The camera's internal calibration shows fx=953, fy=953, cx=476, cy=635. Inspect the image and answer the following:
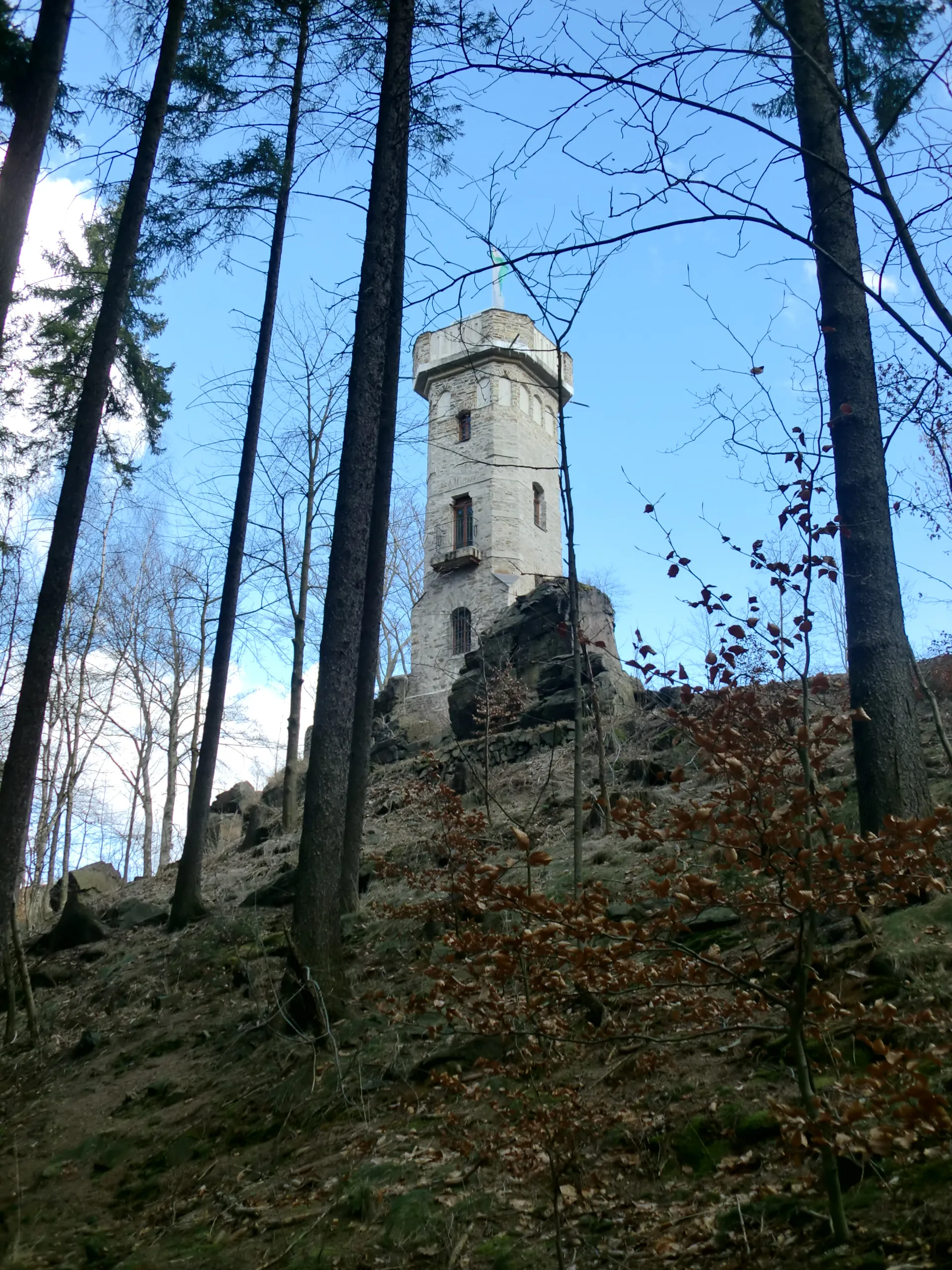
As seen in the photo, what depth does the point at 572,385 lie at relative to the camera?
33844mm

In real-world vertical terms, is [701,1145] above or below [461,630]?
below

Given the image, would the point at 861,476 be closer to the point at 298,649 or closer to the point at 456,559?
the point at 298,649

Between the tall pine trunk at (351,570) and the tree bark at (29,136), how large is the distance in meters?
3.44

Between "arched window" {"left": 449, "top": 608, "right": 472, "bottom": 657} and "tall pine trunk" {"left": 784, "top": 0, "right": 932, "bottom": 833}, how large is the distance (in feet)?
71.8

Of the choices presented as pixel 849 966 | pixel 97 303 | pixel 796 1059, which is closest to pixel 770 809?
pixel 796 1059

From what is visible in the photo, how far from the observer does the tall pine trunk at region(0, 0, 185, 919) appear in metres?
8.75

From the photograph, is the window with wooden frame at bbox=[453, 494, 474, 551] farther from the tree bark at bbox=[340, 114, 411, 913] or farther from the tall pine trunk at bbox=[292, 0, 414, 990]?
the tall pine trunk at bbox=[292, 0, 414, 990]

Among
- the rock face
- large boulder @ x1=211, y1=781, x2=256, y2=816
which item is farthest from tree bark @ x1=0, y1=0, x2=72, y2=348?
large boulder @ x1=211, y1=781, x2=256, y2=816

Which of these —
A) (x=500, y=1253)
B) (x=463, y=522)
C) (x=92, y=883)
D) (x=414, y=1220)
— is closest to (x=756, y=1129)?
(x=500, y=1253)

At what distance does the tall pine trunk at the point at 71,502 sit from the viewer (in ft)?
28.7

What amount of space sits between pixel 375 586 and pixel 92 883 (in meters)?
10.6

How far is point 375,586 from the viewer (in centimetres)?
1098

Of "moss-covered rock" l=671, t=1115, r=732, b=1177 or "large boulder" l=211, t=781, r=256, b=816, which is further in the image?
"large boulder" l=211, t=781, r=256, b=816

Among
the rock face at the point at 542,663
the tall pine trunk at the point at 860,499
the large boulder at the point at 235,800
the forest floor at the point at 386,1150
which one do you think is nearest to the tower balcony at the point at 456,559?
the rock face at the point at 542,663
